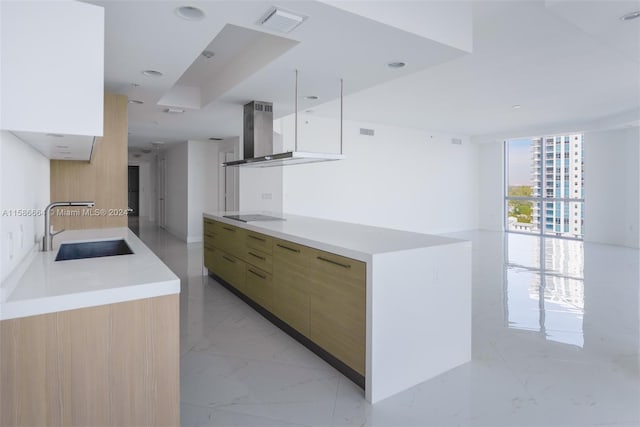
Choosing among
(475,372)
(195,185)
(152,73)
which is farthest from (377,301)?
(195,185)

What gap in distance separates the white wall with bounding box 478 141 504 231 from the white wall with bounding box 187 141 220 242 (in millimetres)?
7499

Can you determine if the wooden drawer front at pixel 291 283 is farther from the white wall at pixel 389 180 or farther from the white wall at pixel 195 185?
the white wall at pixel 195 185

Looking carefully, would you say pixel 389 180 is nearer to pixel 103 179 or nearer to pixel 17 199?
pixel 103 179

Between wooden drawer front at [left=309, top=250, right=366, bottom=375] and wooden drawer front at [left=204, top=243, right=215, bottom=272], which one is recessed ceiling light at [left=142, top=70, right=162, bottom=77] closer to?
wooden drawer front at [left=309, top=250, right=366, bottom=375]

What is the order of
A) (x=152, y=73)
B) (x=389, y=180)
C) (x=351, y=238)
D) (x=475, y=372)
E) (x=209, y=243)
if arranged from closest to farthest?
1. (x=475, y=372)
2. (x=351, y=238)
3. (x=152, y=73)
4. (x=209, y=243)
5. (x=389, y=180)

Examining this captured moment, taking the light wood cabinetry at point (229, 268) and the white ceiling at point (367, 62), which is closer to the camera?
the white ceiling at point (367, 62)

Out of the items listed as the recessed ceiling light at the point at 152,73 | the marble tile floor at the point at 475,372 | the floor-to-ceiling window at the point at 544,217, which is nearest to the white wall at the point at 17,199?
the recessed ceiling light at the point at 152,73

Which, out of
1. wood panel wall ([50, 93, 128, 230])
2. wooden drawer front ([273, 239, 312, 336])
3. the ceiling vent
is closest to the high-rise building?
wooden drawer front ([273, 239, 312, 336])

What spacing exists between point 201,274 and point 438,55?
418 cm

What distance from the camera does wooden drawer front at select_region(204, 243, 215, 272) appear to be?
5051mm

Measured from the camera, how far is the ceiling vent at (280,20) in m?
2.17

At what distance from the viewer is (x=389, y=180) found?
9180 mm

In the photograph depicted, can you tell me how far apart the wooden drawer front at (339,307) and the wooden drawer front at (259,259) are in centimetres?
76

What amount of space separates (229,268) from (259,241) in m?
1.00
